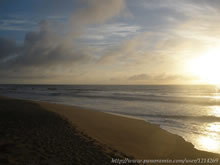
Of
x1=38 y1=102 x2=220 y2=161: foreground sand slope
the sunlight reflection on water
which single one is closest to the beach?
x1=38 y1=102 x2=220 y2=161: foreground sand slope

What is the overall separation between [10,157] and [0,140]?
166 centimetres

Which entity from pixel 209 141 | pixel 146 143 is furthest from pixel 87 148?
pixel 209 141

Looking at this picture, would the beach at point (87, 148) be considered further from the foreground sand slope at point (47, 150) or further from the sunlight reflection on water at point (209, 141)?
the sunlight reflection on water at point (209, 141)

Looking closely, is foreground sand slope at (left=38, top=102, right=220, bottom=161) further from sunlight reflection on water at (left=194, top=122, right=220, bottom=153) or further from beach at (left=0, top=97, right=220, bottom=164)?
sunlight reflection on water at (left=194, top=122, right=220, bottom=153)

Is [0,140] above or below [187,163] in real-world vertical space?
above

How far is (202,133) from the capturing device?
31.3 ft

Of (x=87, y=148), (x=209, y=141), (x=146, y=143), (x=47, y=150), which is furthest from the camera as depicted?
(x=209, y=141)

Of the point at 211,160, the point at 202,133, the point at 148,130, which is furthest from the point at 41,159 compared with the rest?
the point at 202,133

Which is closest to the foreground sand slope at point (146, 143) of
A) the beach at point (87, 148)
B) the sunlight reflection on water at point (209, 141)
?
the beach at point (87, 148)

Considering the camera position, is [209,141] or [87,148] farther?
[209,141]

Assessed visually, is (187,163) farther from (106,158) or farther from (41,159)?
(41,159)

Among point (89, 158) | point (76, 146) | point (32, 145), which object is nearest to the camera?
point (89, 158)

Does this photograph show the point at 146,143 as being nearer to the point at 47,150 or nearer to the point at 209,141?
the point at 209,141

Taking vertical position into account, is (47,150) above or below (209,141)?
above
